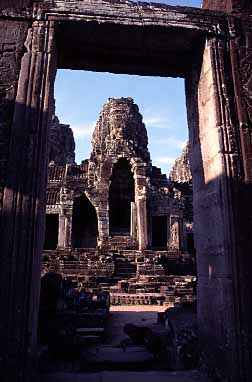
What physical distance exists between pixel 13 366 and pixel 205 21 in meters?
4.04

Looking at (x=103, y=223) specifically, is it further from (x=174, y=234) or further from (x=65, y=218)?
(x=174, y=234)

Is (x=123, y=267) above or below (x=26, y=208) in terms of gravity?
below

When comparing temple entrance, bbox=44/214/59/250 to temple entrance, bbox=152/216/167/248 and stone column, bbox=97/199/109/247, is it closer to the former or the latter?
stone column, bbox=97/199/109/247

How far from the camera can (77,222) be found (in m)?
21.5

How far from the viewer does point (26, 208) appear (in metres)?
3.00

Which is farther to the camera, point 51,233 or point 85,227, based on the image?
point 51,233

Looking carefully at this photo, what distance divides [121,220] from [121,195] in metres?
1.86

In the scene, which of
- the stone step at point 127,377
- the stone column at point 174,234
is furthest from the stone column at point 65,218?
the stone step at point 127,377

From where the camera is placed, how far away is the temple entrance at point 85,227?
2121 cm

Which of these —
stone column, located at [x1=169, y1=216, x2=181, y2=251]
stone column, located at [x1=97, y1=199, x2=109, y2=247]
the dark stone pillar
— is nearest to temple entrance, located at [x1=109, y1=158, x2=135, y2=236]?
stone column, located at [x1=97, y1=199, x2=109, y2=247]

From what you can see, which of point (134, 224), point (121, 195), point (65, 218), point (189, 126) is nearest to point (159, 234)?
point (121, 195)

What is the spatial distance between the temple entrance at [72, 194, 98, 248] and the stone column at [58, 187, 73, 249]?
2328 mm

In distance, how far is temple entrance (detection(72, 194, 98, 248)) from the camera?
21.2 metres

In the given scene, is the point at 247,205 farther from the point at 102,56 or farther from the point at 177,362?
the point at 102,56
